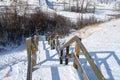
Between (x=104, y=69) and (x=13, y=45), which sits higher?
(x=104, y=69)

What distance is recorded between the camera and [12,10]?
3300 cm

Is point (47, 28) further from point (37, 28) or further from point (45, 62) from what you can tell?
point (45, 62)

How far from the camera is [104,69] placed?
7617 millimetres

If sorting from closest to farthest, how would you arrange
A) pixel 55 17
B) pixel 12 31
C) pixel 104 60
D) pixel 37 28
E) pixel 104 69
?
pixel 104 69
pixel 104 60
pixel 12 31
pixel 37 28
pixel 55 17

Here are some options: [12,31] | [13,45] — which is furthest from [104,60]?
[12,31]

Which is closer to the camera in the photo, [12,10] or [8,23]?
[8,23]

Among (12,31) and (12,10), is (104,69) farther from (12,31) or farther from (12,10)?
(12,10)

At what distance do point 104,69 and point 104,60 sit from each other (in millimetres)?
1238

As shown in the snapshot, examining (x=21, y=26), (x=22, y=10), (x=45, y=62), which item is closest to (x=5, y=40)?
(x=21, y=26)

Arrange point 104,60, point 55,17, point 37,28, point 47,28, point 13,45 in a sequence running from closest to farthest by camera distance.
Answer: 1. point 104,60
2. point 13,45
3. point 37,28
4. point 47,28
5. point 55,17

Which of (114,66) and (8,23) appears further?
(8,23)

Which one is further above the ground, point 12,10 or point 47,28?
point 12,10

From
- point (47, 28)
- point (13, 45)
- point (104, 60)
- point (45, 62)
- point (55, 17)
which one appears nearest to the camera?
point (104, 60)

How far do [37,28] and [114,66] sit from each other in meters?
24.9
